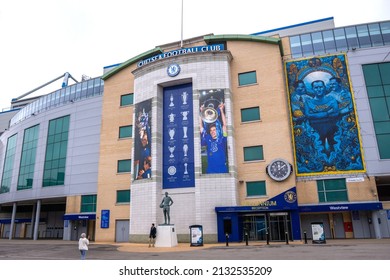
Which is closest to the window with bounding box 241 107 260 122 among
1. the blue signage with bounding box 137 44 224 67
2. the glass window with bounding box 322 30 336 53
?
the blue signage with bounding box 137 44 224 67

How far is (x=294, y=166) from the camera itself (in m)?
35.8

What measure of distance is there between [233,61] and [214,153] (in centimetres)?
1237

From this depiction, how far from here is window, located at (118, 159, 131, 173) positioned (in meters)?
41.7

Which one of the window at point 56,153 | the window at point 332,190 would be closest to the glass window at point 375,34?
the window at point 332,190

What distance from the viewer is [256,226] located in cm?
3319

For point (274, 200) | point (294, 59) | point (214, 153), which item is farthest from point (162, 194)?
point (294, 59)

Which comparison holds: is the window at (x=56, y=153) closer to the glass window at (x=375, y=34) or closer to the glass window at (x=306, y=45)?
the glass window at (x=306, y=45)

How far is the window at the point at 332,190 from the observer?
113ft

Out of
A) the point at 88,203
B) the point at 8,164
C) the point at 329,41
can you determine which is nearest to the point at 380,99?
the point at 329,41

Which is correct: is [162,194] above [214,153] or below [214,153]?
below

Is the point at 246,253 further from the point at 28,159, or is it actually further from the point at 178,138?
the point at 28,159

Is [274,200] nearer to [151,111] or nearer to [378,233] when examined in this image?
[378,233]

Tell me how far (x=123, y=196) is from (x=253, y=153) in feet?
57.3

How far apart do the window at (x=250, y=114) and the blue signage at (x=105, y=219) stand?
20975mm
